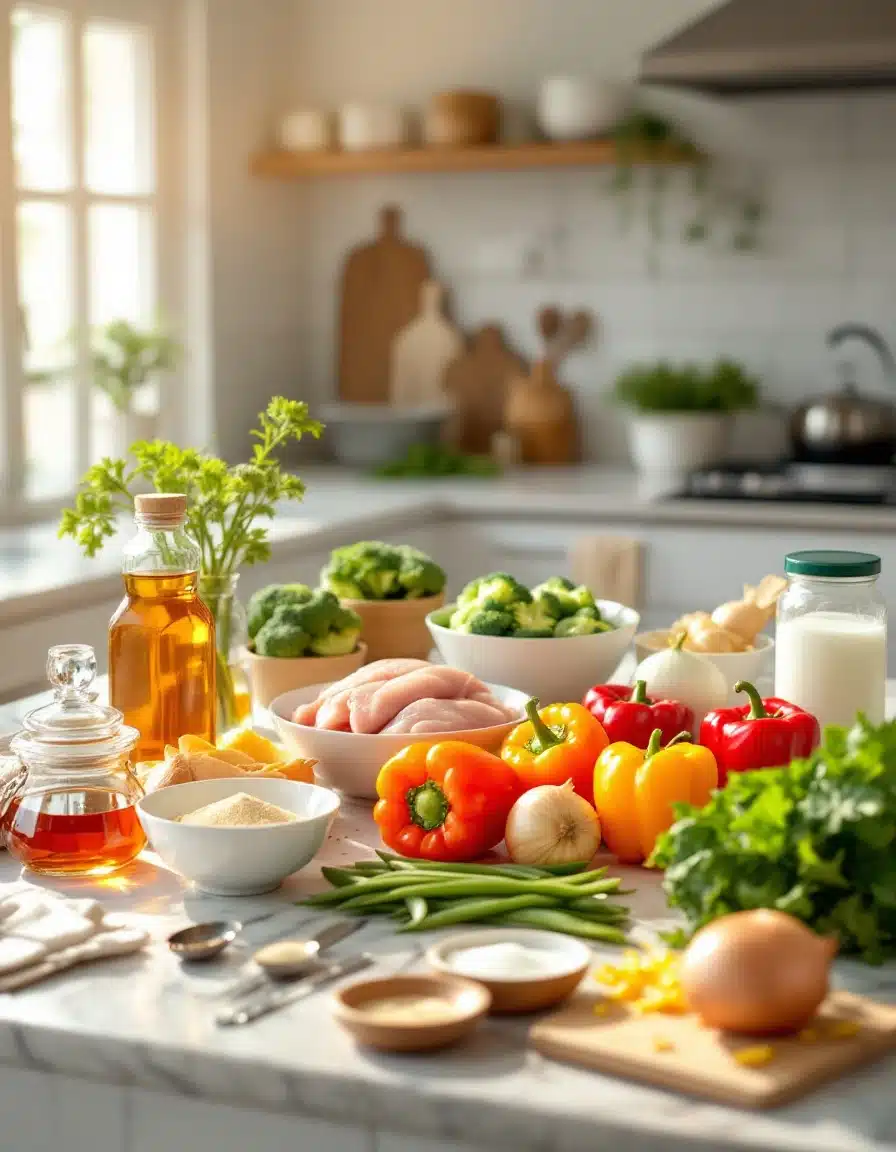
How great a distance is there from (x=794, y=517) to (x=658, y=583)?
1.14ft

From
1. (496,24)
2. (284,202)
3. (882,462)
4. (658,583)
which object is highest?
(496,24)

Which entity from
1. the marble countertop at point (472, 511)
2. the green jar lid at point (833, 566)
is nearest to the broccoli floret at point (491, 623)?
the green jar lid at point (833, 566)

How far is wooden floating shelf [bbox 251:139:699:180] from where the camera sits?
4.21 meters

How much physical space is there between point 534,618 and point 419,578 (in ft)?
0.77

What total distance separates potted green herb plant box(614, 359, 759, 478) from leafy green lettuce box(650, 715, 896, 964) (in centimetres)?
311

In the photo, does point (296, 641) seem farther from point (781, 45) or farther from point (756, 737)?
point (781, 45)

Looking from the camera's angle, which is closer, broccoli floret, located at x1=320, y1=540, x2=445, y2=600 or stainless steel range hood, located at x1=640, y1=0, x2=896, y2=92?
broccoli floret, located at x1=320, y1=540, x2=445, y2=600

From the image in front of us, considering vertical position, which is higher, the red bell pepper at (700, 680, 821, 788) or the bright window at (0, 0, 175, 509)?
the bright window at (0, 0, 175, 509)

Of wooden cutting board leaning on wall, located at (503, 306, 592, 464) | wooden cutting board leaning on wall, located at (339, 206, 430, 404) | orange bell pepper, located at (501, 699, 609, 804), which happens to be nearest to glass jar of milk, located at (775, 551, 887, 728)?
orange bell pepper, located at (501, 699, 609, 804)

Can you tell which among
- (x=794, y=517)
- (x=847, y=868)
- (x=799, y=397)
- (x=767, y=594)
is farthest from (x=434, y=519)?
(x=847, y=868)

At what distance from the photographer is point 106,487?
1696mm

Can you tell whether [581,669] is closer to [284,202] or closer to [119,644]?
[119,644]

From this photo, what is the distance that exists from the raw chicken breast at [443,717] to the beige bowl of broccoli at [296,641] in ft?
1.06

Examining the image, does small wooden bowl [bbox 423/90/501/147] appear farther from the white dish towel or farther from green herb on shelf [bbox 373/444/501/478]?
the white dish towel
